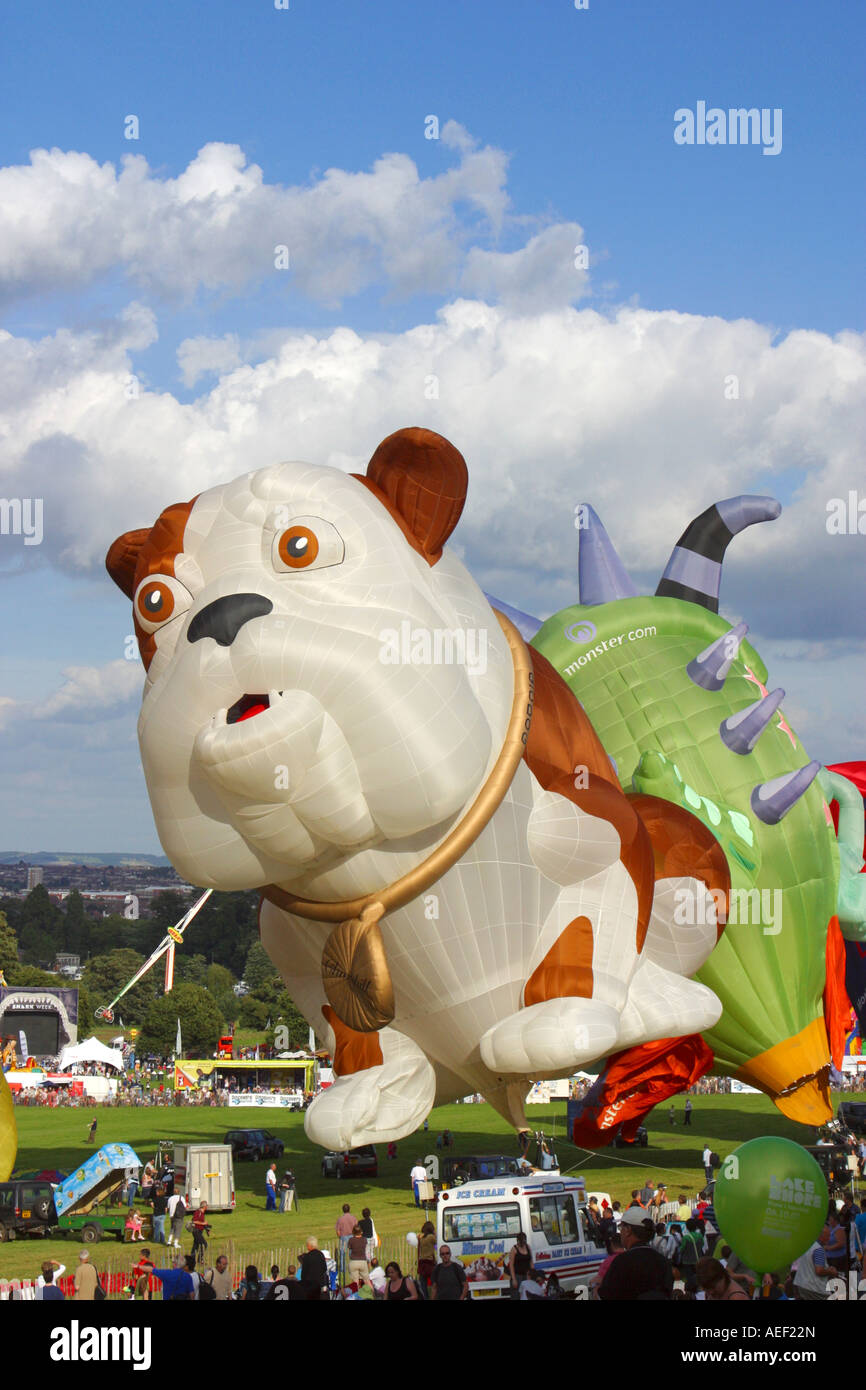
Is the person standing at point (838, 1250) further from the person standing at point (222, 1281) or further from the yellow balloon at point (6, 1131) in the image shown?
the yellow balloon at point (6, 1131)

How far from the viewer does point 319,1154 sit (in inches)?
1080

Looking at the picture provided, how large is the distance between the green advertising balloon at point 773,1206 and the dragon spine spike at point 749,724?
6856mm

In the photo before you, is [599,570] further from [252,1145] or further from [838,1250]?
[252,1145]

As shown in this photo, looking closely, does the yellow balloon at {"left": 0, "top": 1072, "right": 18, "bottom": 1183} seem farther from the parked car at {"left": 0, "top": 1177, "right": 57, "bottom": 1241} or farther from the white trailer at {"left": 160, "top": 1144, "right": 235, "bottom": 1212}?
the white trailer at {"left": 160, "top": 1144, "right": 235, "bottom": 1212}

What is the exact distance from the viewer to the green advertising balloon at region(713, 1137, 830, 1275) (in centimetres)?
921

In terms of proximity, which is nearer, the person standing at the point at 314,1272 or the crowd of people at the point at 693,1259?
the crowd of people at the point at 693,1259

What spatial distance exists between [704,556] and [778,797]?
4.25m

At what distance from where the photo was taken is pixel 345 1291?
10438mm

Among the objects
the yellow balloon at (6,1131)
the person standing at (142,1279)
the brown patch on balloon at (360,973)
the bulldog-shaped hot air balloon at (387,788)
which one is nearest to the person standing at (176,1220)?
the yellow balloon at (6,1131)

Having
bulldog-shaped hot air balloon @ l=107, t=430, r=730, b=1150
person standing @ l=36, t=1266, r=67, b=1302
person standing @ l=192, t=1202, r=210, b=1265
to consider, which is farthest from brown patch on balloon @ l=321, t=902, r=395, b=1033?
person standing @ l=192, t=1202, r=210, b=1265

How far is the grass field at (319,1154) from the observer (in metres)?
16.7

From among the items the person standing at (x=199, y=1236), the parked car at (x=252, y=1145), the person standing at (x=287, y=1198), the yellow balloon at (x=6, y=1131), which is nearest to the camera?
the person standing at (x=199, y=1236)

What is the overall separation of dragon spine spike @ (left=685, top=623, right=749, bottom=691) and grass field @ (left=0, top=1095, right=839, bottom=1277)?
21.9 ft
